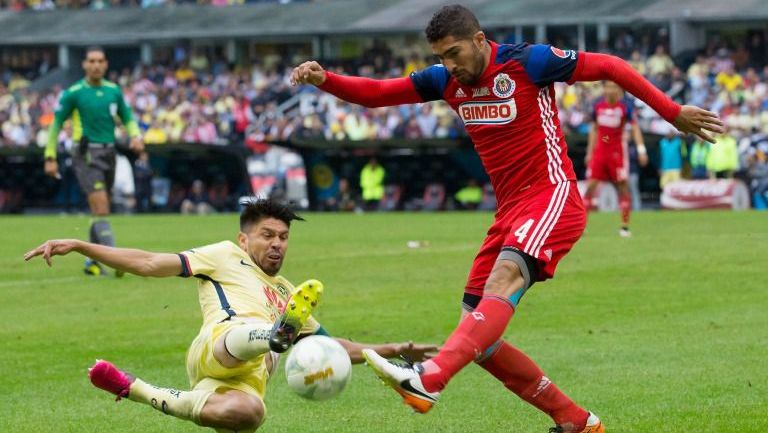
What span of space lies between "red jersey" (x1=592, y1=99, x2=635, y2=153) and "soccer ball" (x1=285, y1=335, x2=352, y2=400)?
18.2 meters

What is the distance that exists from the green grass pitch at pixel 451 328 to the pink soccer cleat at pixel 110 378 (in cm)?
95

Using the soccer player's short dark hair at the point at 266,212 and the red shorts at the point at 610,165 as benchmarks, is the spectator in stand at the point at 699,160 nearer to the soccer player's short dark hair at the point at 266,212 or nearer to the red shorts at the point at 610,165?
the red shorts at the point at 610,165

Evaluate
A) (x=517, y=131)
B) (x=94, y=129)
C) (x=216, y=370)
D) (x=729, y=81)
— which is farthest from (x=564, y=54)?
(x=729, y=81)

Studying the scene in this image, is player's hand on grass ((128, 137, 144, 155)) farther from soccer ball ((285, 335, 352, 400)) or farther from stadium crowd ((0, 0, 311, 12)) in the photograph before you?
stadium crowd ((0, 0, 311, 12))

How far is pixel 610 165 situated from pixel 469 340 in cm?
1803

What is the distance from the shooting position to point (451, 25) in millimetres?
7867

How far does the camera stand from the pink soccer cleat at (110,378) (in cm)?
816

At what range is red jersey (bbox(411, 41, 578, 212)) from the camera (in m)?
8.17

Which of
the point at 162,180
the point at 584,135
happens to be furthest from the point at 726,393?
the point at 162,180

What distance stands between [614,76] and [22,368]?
5.78 meters

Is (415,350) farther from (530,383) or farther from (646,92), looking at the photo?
(646,92)

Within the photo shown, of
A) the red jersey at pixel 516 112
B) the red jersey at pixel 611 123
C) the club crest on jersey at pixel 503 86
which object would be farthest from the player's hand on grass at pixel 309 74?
the red jersey at pixel 611 123

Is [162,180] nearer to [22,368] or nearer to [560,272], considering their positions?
[560,272]

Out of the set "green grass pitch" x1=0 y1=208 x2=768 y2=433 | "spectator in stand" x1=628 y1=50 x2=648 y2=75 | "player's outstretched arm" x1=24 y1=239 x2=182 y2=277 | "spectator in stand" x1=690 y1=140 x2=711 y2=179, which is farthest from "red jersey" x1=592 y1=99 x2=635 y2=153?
"player's outstretched arm" x1=24 y1=239 x2=182 y2=277
